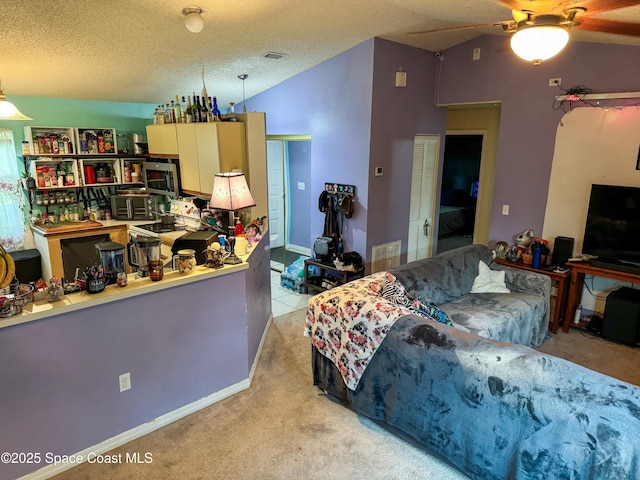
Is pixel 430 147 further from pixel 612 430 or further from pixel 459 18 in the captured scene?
pixel 612 430

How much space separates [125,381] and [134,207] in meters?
3.08

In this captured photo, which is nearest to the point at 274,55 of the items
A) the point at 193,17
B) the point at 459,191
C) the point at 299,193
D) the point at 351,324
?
the point at 193,17

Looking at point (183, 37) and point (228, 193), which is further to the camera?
point (183, 37)

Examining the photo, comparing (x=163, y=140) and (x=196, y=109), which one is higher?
(x=196, y=109)

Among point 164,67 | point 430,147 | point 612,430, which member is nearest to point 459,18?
point 430,147

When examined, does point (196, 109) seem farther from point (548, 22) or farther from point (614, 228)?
point (614, 228)

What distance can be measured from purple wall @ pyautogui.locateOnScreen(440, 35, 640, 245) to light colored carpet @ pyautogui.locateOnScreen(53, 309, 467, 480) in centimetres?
318

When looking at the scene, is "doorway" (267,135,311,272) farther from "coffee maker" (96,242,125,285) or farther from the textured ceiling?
"coffee maker" (96,242,125,285)

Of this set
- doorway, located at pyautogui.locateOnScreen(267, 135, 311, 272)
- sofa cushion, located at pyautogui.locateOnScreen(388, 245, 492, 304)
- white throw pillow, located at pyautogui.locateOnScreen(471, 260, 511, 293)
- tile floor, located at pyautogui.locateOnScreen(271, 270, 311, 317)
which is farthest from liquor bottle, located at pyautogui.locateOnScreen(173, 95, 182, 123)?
white throw pillow, located at pyautogui.locateOnScreen(471, 260, 511, 293)

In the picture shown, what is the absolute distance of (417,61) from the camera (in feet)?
15.6

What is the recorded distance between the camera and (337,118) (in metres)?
4.75

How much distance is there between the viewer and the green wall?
4328 mm

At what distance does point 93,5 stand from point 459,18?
3.12 m

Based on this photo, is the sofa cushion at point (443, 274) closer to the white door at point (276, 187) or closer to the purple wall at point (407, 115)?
the purple wall at point (407, 115)
